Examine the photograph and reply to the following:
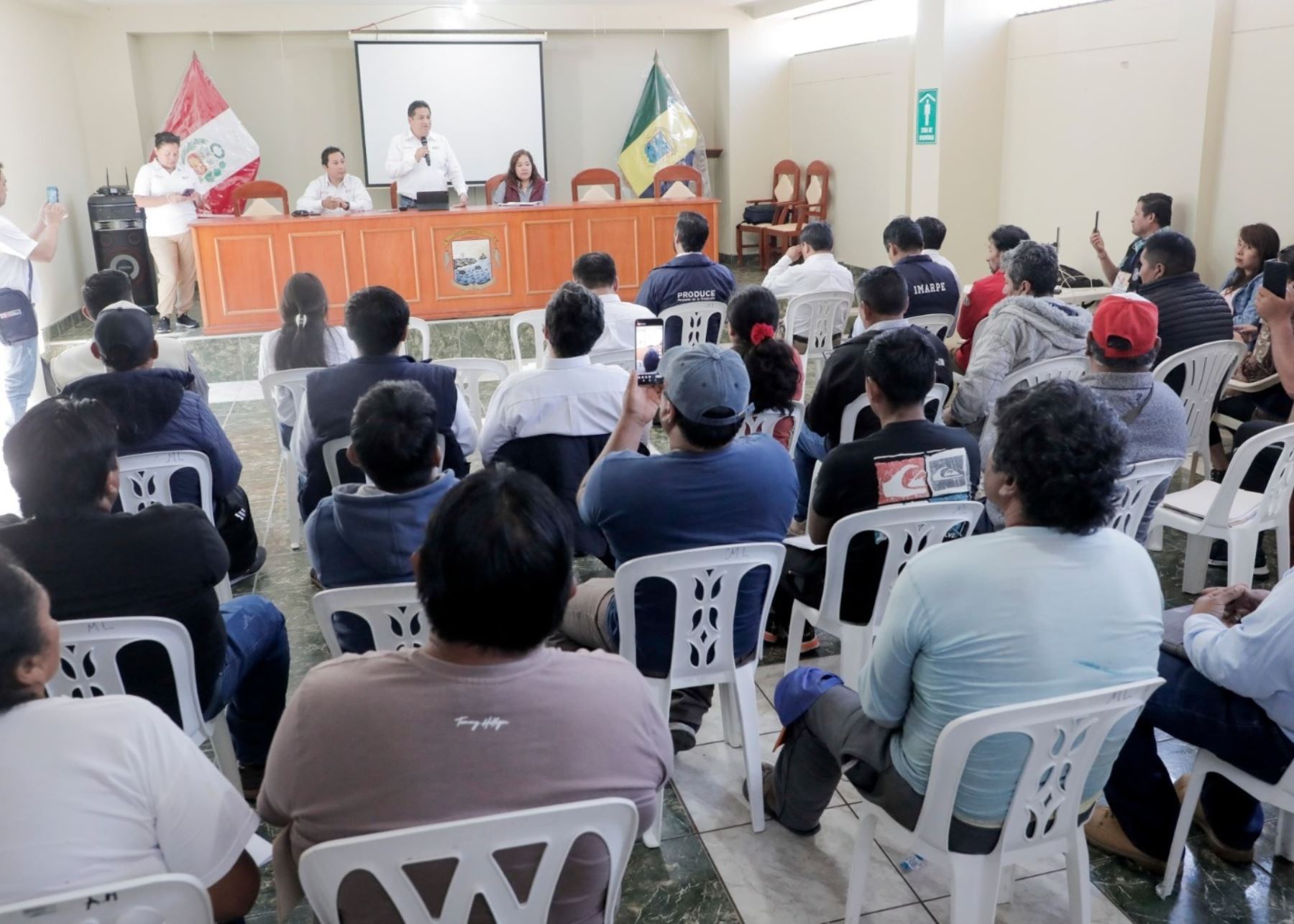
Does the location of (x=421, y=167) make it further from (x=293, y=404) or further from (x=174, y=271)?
(x=293, y=404)

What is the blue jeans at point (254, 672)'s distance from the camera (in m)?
2.25

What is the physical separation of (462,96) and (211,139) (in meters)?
2.17

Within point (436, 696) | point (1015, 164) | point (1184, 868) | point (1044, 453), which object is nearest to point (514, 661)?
point (436, 696)

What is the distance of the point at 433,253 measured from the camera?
738 cm

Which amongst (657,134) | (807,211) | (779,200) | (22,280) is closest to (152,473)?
(22,280)

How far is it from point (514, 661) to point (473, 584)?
0.12 meters

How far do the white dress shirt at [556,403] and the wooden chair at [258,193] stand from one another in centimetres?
576

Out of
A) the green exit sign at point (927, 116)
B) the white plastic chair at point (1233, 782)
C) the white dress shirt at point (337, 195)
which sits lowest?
the white plastic chair at point (1233, 782)

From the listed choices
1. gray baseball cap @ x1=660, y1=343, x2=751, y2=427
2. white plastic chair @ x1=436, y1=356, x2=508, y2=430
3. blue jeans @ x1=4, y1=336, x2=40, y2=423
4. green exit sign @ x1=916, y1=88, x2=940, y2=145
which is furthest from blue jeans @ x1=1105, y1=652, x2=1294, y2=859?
green exit sign @ x1=916, y1=88, x2=940, y2=145

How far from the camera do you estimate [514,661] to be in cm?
131

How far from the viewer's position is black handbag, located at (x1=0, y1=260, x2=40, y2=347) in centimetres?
504

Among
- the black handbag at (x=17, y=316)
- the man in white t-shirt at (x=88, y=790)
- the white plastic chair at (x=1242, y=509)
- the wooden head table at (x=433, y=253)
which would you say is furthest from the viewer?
the wooden head table at (x=433, y=253)

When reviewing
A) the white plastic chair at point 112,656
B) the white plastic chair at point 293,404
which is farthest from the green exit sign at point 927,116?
the white plastic chair at point 112,656

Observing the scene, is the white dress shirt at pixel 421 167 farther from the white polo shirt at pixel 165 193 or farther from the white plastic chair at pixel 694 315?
the white plastic chair at pixel 694 315
